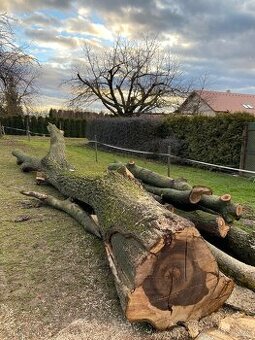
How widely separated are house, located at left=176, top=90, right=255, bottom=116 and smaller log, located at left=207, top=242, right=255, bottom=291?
2782 centimetres

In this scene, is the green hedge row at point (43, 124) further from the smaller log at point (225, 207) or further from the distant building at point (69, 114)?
the smaller log at point (225, 207)

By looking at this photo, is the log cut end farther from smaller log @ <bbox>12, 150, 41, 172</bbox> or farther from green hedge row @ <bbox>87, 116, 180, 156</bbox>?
green hedge row @ <bbox>87, 116, 180, 156</bbox>

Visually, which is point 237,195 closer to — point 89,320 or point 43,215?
point 43,215

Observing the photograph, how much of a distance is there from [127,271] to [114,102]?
27.3 m

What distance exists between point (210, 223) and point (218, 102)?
36.3 metres

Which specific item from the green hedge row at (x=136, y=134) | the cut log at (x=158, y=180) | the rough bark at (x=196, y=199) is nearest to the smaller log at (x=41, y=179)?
the cut log at (x=158, y=180)

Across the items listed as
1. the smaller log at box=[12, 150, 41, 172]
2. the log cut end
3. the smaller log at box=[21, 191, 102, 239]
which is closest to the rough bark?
the smaller log at box=[21, 191, 102, 239]

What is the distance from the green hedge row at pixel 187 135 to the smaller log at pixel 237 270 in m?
8.79

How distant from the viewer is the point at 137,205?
140 inches

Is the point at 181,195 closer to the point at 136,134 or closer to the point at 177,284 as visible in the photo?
the point at 177,284

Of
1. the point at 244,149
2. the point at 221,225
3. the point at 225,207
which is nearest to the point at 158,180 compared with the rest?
the point at 225,207

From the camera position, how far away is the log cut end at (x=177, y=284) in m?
2.90

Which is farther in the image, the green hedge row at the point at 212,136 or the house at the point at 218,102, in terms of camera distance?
the house at the point at 218,102

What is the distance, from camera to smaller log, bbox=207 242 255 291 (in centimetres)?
364
